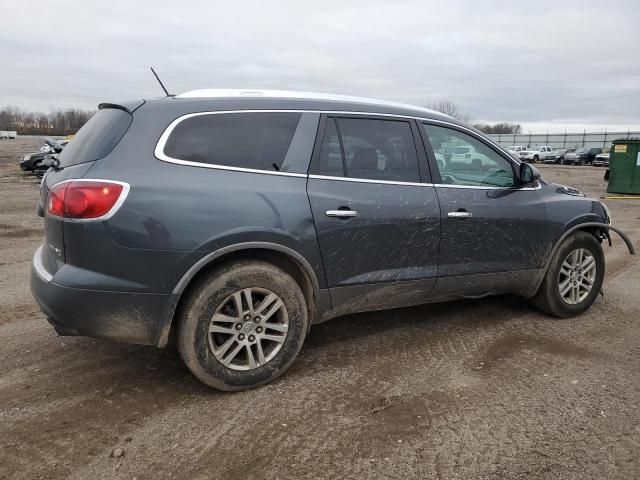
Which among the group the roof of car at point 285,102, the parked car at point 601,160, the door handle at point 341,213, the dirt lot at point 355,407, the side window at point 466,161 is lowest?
the parked car at point 601,160

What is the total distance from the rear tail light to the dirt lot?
3.79 feet

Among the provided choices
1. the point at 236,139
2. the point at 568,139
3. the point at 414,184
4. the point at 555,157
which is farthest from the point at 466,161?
the point at 568,139

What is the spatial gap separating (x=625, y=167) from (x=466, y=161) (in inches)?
678

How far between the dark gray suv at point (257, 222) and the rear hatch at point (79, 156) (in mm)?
13

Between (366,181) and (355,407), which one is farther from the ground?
(366,181)

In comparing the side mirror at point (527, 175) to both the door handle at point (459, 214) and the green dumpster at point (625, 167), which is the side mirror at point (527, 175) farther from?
the green dumpster at point (625, 167)

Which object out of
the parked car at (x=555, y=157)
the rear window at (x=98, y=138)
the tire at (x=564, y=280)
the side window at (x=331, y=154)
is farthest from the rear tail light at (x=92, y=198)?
the parked car at (x=555, y=157)

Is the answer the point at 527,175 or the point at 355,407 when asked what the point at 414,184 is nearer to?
the point at 527,175

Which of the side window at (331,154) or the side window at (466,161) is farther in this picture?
the side window at (466,161)

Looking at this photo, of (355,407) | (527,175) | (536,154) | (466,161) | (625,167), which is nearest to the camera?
(355,407)

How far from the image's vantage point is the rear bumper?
9.82 feet

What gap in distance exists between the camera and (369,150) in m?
3.77

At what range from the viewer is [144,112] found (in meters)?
3.23

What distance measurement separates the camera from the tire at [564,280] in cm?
468
